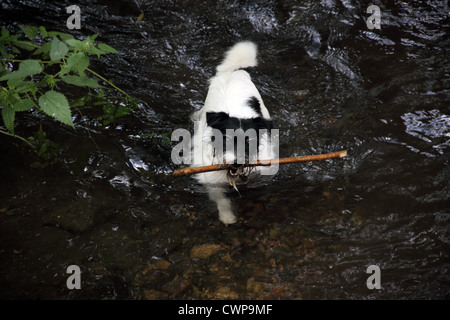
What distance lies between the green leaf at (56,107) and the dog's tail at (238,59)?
2165mm

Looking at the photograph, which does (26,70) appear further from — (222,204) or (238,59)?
(238,59)

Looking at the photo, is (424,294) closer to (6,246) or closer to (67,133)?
(6,246)

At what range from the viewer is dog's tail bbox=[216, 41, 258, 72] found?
4469 mm

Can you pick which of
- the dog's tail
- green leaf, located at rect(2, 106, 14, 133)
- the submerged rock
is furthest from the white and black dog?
green leaf, located at rect(2, 106, 14, 133)

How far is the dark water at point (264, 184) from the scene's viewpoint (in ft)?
9.37

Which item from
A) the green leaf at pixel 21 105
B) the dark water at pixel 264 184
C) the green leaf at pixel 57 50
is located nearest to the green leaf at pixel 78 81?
the green leaf at pixel 57 50

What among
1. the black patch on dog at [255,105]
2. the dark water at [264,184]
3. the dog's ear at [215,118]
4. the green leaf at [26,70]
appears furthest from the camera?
the black patch on dog at [255,105]

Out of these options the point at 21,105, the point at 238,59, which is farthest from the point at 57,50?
the point at 238,59

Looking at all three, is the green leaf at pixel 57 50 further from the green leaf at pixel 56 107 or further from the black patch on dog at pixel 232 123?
the black patch on dog at pixel 232 123

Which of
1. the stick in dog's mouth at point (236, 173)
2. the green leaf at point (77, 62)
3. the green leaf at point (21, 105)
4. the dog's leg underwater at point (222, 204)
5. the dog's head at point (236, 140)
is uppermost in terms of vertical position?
the green leaf at point (77, 62)

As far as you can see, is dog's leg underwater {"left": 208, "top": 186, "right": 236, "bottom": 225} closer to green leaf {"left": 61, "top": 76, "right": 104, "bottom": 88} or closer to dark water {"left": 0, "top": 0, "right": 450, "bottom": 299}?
dark water {"left": 0, "top": 0, "right": 450, "bottom": 299}

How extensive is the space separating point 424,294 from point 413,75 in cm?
286

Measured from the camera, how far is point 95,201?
3354 mm

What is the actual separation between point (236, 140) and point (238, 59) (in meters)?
1.67
